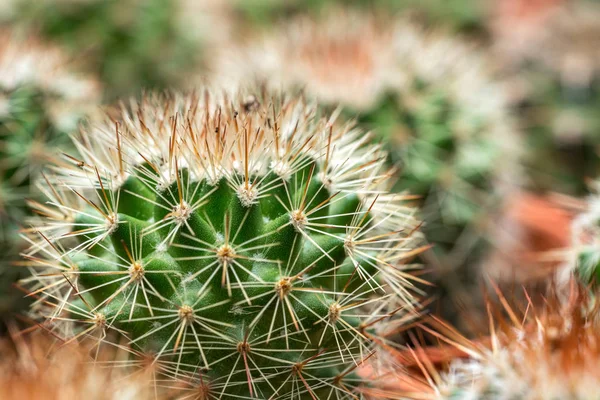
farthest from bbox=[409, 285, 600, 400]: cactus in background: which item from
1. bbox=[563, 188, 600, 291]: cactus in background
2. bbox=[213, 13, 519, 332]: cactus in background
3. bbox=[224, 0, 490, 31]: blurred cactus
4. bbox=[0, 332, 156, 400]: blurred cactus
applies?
bbox=[224, 0, 490, 31]: blurred cactus

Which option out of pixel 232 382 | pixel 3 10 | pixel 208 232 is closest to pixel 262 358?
pixel 232 382

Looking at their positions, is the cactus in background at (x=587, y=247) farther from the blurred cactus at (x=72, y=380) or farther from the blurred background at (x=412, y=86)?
the blurred cactus at (x=72, y=380)

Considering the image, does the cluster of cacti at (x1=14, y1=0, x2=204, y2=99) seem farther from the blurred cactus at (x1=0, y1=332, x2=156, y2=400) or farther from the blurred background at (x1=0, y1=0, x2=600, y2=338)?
the blurred cactus at (x1=0, y1=332, x2=156, y2=400)

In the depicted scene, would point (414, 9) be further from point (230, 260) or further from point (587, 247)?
point (230, 260)

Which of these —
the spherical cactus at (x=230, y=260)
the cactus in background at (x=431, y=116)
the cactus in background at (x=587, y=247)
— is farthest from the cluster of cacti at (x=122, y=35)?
the cactus in background at (x=587, y=247)

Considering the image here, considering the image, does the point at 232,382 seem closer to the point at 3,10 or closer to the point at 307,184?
the point at 307,184
